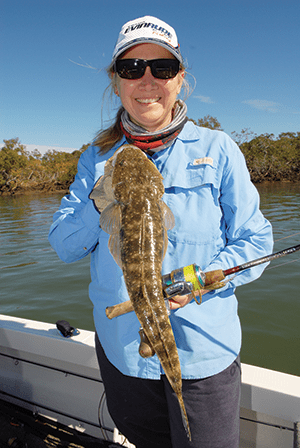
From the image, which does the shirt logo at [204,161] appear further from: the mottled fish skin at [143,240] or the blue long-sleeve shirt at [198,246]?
the mottled fish skin at [143,240]

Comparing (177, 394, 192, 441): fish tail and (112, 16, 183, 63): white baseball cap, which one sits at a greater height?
(112, 16, 183, 63): white baseball cap

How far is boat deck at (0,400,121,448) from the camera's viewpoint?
3584mm

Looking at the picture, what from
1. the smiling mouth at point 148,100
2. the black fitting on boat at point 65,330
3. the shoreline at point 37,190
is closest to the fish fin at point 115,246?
the smiling mouth at point 148,100

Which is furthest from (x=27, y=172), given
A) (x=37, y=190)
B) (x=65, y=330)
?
(x=65, y=330)

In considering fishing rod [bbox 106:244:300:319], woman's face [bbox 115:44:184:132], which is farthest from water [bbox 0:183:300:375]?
woman's face [bbox 115:44:184:132]

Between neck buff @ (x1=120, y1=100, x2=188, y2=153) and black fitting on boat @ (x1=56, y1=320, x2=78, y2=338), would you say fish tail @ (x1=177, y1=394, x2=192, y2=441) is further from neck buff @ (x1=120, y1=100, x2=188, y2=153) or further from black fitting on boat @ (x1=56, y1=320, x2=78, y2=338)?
black fitting on boat @ (x1=56, y1=320, x2=78, y2=338)

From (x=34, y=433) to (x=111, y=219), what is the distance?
3418 millimetres

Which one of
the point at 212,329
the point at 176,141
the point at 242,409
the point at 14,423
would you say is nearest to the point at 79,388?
the point at 14,423

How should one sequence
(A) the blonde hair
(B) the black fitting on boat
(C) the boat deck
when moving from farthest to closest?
(B) the black fitting on boat, (C) the boat deck, (A) the blonde hair

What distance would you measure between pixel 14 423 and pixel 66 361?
101 cm

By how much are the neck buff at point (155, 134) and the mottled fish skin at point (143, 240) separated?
0.52ft

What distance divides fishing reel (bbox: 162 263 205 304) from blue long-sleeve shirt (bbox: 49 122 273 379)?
255mm

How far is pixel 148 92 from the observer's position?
2264 millimetres

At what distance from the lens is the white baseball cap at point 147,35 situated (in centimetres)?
218
